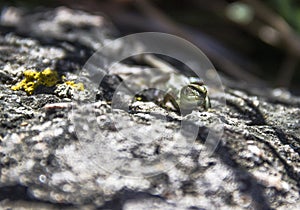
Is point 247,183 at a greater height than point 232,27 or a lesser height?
lesser

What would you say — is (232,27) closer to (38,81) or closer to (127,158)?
(38,81)

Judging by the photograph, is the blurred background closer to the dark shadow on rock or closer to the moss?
the moss

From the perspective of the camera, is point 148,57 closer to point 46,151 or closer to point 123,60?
point 123,60

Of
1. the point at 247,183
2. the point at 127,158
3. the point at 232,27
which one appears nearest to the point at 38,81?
the point at 127,158

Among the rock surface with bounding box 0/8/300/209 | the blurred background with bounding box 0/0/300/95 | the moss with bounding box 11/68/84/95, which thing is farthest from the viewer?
the blurred background with bounding box 0/0/300/95

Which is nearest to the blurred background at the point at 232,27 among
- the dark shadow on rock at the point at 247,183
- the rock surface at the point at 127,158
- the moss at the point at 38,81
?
the moss at the point at 38,81

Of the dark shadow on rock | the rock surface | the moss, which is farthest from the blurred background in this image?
the dark shadow on rock
